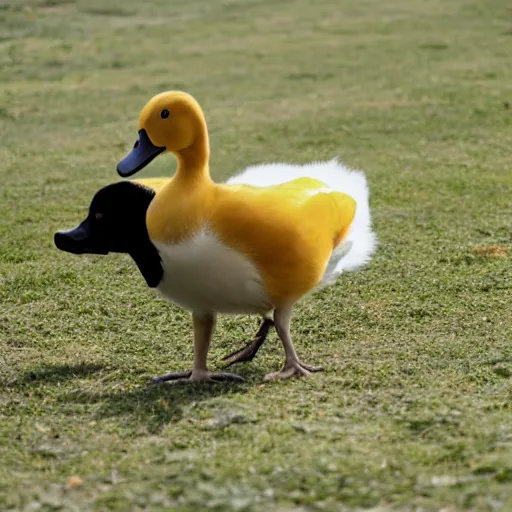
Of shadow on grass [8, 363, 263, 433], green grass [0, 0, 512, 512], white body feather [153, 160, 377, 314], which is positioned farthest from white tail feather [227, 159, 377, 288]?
shadow on grass [8, 363, 263, 433]

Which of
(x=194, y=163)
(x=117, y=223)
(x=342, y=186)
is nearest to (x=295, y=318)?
(x=342, y=186)

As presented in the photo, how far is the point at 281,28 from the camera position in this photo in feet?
51.0

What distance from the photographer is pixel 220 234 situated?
402 cm

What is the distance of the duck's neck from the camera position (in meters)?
4.14

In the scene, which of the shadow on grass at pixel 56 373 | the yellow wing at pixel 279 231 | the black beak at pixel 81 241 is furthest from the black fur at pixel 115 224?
the shadow on grass at pixel 56 373

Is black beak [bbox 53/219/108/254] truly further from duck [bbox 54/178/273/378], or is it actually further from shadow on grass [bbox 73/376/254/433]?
shadow on grass [bbox 73/376/254/433]

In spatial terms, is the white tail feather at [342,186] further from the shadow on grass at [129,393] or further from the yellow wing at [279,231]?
the shadow on grass at [129,393]

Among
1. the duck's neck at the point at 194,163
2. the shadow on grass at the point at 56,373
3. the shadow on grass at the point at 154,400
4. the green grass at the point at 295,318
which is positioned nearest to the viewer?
the green grass at the point at 295,318

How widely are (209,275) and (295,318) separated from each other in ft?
4.44

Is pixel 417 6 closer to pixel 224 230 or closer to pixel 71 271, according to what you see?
pixel 71 271

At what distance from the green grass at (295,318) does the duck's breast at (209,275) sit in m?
0.36

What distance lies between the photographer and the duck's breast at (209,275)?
401 cm

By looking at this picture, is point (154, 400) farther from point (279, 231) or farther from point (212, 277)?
point (279, 231)

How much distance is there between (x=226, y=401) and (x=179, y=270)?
515mm
